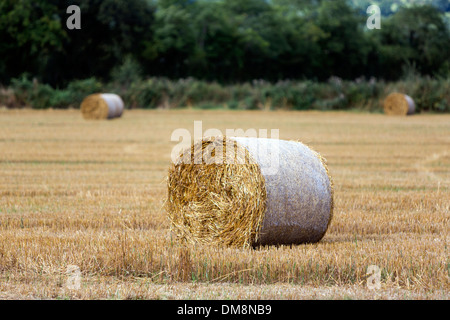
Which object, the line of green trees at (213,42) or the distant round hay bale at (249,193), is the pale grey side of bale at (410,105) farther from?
the distant round hay bale at (249,193)

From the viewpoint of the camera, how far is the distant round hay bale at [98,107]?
30688 millimetres

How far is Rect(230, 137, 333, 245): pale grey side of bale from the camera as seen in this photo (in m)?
7.40

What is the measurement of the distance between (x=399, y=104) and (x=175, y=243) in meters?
28.7

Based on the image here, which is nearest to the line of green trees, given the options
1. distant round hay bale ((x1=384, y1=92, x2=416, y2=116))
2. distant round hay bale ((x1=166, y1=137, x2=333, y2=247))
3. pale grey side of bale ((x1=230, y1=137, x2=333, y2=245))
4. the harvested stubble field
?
distant round hay bale ((x1=384, y1=92, x2=416, y2=116))

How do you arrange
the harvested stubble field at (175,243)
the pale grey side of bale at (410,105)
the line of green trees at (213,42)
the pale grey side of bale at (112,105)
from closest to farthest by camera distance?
1. the harvested stubble field at (175,243)
2. the pale grey side of bale at (112,105)
3. the pale grey side of bale at (410,105)
4. the line of green trees at (213,42)

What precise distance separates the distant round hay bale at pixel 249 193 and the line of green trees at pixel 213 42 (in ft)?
121

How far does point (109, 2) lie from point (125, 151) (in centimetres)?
3095

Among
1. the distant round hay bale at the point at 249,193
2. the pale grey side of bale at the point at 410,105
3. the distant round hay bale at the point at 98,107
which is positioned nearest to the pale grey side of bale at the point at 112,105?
the distant round hay bale at the point at 98,107

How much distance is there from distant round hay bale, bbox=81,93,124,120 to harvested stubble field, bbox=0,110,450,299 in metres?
13.9

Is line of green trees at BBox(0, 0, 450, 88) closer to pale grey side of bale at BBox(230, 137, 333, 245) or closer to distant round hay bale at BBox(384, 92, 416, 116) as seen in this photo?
distant round hay bale at BBox(384, 92, 416, 116)

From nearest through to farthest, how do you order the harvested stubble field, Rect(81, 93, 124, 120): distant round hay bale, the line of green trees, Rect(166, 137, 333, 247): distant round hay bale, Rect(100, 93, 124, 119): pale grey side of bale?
1. the harvested stubble field
2. Rect(166, 137, 333, 247): distant round hay bale
3. Rect(81, 93, 124, 120): distant round hay bale
4. Rect(100, 93, 124, 119): pale grey side of bale
5. the line of green trees

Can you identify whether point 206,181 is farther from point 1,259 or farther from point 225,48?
point 225,48

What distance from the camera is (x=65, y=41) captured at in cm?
4772

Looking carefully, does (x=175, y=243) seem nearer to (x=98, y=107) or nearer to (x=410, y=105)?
(x=98, y=107)
